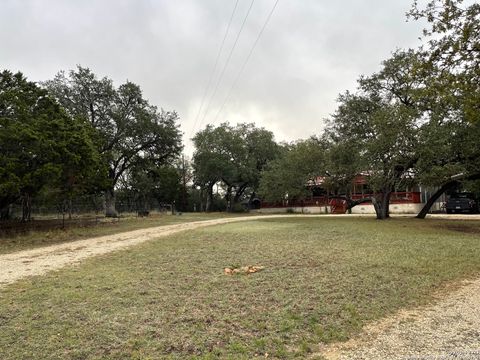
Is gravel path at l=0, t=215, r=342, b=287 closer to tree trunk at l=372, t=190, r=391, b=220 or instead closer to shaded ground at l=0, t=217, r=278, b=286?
shaded ground at l=0, t=217, r=278, b=286

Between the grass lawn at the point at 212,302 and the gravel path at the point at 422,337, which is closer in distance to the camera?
the gravel path at the point at 422,337

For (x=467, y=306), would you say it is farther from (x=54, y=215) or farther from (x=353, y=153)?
(x=54, y=215)

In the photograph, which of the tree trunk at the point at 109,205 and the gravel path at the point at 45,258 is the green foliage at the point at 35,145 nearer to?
the gravel path at the point at 45,258

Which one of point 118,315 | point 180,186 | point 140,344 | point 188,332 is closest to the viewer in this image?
point 140,344

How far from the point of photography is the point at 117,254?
10383 mm

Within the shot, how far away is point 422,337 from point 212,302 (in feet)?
9.09

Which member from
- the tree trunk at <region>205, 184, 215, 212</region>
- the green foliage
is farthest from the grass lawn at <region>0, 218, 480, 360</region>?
the tree trunk at <region>205, 184, 215, 212</region>

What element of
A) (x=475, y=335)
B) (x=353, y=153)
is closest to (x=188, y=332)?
(x=475, y=335)

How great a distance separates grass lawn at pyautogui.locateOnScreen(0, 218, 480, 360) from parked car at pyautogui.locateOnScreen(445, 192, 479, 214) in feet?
74.3

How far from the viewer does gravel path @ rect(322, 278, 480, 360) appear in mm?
3658

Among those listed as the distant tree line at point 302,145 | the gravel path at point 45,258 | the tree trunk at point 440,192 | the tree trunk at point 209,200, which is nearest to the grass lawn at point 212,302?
the gravel path at point 45,258

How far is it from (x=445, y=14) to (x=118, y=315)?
347 inches

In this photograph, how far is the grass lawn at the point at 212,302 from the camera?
13.0ft

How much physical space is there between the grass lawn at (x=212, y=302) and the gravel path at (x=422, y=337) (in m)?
0.23
